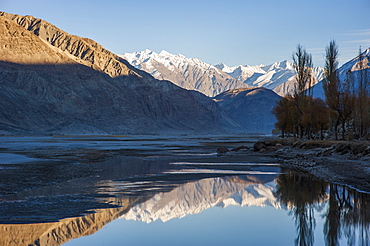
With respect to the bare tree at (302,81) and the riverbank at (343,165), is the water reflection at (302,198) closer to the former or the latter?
the riverbank at (343,165)

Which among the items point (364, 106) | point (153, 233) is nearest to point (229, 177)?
point (153, 233)

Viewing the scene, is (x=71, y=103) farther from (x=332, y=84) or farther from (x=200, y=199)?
(x=200, y=199)

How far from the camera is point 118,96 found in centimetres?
17362

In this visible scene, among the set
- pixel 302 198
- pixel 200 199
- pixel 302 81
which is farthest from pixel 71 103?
pixel 302 198

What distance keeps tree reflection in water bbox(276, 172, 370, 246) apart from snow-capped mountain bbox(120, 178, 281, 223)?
2.71ft

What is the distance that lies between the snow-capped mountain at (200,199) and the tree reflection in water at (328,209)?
0.83 metres

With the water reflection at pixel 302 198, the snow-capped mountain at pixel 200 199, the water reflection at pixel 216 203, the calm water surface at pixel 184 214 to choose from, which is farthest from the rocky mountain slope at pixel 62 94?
the calm water surface at pixel 184 214

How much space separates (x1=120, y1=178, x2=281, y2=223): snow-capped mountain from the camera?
14.5m

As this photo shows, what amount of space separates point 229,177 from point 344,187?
7456 mm

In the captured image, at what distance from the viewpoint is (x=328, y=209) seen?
49.6 feet

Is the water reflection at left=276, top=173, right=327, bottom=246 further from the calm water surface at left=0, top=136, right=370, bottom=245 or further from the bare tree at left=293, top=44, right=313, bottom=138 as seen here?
the bare tree at left=293, top=44, right=313, bottom=138

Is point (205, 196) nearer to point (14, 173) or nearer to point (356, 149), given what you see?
point (14, 173)

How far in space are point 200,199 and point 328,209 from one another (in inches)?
198

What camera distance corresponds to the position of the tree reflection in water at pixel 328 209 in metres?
11.5
